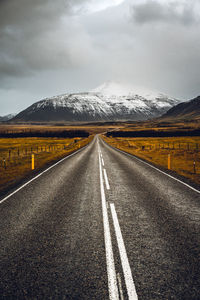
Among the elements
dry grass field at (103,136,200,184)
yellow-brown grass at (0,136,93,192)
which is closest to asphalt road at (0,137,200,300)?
yellow-brown grass at (0,136,93,192)

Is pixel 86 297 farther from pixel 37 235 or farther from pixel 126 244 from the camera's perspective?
pixel 37 235

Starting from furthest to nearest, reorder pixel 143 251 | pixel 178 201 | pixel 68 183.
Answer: pixel 68 183
pixel 178 201
pixel 143 251

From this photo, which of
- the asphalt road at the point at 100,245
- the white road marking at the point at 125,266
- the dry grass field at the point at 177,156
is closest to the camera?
the white road marking at the point at 125,266

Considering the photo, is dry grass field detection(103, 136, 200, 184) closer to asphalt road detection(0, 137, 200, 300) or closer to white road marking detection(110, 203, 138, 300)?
asphalt road detection(0, 137, 200, 300)

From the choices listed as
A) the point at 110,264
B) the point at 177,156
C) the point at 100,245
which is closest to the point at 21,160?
the point at 177,156

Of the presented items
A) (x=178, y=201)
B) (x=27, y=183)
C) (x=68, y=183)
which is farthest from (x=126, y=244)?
(x=27, y=183)

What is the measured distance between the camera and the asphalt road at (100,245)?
322 cm

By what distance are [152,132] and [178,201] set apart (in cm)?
8787

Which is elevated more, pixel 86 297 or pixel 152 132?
pixel 152 132

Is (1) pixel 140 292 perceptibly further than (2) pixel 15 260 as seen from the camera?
No

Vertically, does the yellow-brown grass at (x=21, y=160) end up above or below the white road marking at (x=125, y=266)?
above

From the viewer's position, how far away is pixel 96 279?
11.2ft

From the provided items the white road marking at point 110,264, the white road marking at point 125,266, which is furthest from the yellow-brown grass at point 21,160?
the white road marking at point 125,266

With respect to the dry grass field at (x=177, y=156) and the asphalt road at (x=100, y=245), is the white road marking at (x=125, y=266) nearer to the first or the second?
the asphalt road at (x=100, y=245)
